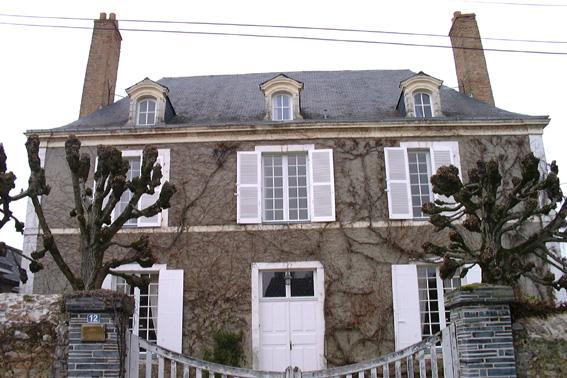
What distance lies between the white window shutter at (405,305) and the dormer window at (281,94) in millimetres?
4261

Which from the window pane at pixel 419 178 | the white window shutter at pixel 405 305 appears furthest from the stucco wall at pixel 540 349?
the window pane at pixel 419 178

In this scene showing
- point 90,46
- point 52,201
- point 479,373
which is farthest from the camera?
point 90,46

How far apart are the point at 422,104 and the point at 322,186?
3.22 metres

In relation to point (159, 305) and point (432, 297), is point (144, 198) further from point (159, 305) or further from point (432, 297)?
point (432, 297)

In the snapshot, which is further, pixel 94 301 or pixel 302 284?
pixel 302 284

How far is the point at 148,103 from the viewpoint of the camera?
497 inches

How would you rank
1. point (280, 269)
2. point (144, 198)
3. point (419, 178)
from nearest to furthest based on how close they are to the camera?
point (280, 269)
point (144, 198)
point (419, 178)

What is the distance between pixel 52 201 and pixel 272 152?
488 cm

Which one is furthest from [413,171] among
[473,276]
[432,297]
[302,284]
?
[302,284]

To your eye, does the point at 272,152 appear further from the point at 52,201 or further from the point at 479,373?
the point at 479,373

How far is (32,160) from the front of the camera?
6.30 meters

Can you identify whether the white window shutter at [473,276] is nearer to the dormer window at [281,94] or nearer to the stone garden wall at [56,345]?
the dormer window at [281,94]

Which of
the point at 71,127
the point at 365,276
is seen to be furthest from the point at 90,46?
the point at 365,276

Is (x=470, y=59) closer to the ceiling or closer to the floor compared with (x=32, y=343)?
closer to the ceiling
